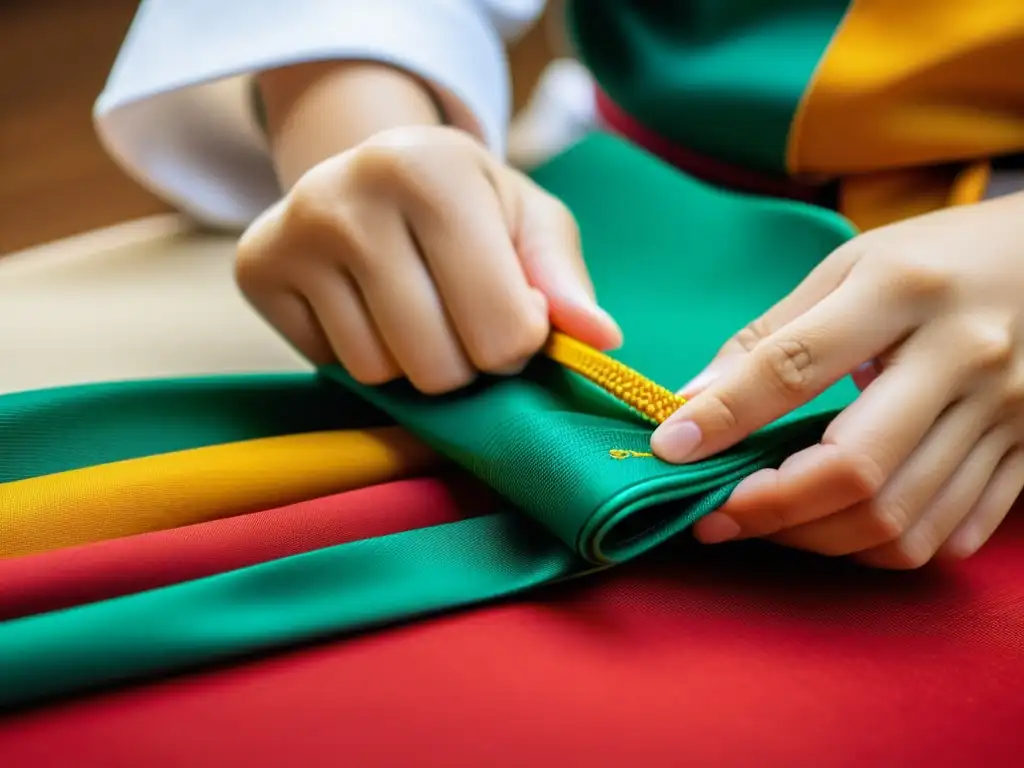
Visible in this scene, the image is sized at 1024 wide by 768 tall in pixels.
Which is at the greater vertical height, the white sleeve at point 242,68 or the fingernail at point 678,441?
the white sleeve at point 242,68

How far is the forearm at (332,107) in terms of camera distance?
0.54 metres

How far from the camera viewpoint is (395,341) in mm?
435

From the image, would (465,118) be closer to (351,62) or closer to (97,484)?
(351,62)

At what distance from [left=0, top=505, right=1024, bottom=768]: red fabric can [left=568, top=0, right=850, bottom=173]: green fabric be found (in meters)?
0.32

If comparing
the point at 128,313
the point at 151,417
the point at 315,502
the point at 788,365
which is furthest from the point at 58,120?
the point at 788,365

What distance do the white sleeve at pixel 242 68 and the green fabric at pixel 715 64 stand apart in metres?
0.08

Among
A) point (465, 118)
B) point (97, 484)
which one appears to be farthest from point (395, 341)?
point (465, 118)

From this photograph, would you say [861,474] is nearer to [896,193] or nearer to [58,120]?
[896,193]

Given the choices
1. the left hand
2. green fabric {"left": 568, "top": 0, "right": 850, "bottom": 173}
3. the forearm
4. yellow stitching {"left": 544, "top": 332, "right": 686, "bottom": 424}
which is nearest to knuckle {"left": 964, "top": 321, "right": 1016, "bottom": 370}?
the left hand

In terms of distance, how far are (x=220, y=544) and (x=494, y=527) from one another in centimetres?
11

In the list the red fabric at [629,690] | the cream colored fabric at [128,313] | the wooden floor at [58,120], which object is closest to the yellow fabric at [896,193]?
the red fabric at [629,690]

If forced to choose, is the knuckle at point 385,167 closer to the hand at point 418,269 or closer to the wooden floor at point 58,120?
the hand at point 418,269

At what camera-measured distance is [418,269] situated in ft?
1.42

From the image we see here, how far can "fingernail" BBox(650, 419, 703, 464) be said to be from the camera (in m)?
0.36
